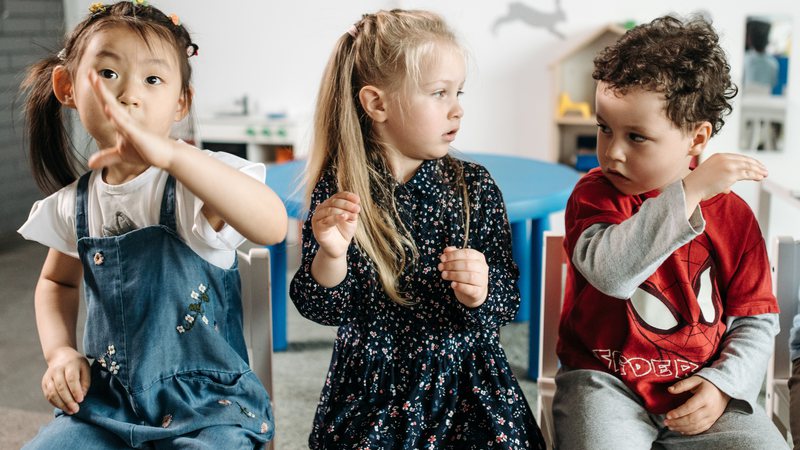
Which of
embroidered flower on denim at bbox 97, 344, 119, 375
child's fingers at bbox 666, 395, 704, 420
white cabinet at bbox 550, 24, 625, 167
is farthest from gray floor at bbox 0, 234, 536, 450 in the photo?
white cabinet at bbox 550, 24, 625, 167

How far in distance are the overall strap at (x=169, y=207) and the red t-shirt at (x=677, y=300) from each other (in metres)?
0.50

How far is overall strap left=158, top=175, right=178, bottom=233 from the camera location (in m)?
0.97

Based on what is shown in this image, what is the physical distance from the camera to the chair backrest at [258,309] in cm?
107

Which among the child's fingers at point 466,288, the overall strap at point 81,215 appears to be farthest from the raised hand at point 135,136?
the child's fingers at point 466,288

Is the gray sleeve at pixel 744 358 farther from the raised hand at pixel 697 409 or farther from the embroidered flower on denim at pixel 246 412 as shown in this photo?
the embroidered flower on denim at pixel 246 412

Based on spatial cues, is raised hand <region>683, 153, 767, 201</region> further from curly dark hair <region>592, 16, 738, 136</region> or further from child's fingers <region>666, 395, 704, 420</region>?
child's fingers <region>666, 395, 704, 420</region>

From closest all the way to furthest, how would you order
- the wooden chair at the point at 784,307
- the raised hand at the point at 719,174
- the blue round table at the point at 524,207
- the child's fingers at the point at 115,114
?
the child's fingers at the point at 115,114
the raised hand at the point at 719,174
the wooden chair at the point at 784,307
the blue round table at the point at 524,207

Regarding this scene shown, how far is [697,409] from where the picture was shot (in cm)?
96

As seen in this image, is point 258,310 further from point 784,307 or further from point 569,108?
point 569,108

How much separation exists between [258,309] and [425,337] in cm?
23

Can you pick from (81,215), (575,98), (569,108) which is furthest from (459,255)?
(575,98)

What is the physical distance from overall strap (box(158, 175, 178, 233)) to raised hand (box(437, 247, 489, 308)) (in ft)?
1.07

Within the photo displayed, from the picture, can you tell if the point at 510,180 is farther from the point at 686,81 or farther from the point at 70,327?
the point at 70,327

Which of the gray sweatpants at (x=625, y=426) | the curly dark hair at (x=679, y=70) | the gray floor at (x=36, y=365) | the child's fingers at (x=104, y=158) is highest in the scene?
the curly dark hair at (x=679, y=70)
